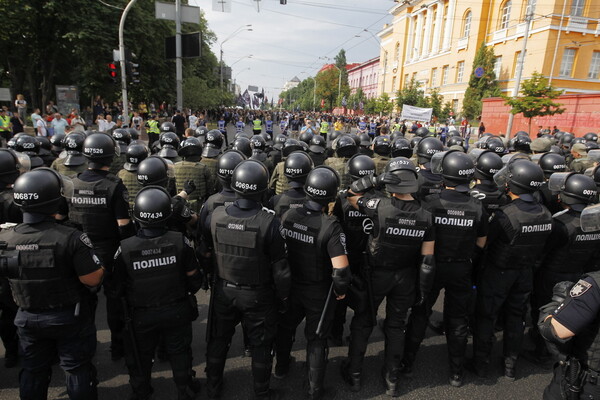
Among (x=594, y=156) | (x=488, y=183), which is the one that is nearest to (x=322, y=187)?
(x=488, y=183)

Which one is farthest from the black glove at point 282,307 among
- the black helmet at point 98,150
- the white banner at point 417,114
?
the white banner at point 417,114

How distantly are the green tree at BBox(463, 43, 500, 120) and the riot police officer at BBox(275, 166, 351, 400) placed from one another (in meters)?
36.3

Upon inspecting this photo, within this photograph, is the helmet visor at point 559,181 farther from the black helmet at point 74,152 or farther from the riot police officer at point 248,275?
the black helmet at point 74,152

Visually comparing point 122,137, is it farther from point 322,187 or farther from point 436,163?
point 436,163

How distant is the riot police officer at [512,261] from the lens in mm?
3715

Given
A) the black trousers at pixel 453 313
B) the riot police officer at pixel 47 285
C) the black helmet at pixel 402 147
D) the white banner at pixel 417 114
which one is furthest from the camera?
the white banner at pixel 417 114

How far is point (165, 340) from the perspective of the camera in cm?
331

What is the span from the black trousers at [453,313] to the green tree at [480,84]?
35.5 metres

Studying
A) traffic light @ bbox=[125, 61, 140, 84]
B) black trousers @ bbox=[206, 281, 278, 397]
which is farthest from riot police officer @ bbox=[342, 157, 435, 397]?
traffic light @ bbox=[125, 61, 140, 84]

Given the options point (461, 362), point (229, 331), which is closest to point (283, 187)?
point (229, 331)

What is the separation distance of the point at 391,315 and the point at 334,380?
0.95 meters

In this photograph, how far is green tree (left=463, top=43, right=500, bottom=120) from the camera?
3531 centimetres

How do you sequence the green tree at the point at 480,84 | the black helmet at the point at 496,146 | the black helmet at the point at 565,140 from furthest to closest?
1. the green tree at the point at 480,84
2. the black helmet at the point at 565,140
3. the black helmet at the point at 496,146

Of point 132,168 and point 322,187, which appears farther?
point 132,168
